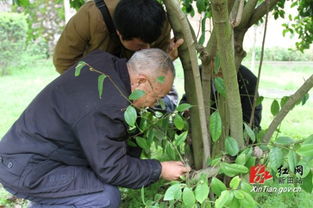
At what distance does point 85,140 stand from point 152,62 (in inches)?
17.1

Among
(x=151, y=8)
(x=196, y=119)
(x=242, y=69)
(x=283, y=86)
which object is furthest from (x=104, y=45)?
(x=283, y=86)

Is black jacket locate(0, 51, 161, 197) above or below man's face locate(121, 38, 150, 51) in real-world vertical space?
below

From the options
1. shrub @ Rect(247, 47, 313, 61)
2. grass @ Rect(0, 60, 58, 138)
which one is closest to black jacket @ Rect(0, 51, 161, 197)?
grass @ Rect(0, 60, 58, 138)

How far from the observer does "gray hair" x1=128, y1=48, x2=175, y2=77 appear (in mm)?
1604

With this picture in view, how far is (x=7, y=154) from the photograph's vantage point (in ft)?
5.92

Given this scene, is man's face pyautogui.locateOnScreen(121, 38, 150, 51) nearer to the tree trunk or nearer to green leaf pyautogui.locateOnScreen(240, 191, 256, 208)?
the tree trunk

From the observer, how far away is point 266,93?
6.17m

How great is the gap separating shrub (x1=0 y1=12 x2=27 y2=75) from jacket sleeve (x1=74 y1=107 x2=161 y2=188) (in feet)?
25.4

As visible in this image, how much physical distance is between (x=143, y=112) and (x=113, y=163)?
290 mm

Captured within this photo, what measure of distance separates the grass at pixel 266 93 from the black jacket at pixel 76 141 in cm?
67

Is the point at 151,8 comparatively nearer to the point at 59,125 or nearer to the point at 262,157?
the point at 59,125

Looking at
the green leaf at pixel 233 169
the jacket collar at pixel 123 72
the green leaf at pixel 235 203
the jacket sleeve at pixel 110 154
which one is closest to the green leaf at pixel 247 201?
the green leaf at pixel 235 203

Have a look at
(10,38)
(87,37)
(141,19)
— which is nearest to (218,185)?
(141,19)

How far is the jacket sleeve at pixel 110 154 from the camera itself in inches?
62.6
